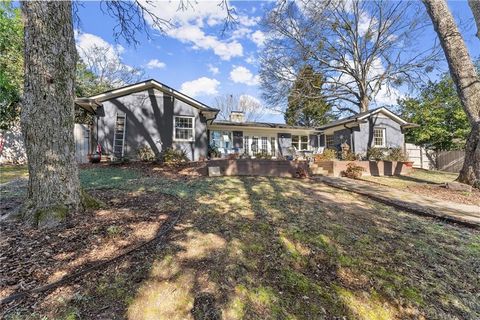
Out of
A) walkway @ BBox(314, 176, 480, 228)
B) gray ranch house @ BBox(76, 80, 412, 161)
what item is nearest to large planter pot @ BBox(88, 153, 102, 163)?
gray ranch house @ BBox(76, 80, 412, 161)

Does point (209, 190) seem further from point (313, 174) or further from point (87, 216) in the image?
point (313, 174)

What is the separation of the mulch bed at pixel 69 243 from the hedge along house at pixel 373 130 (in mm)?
14869

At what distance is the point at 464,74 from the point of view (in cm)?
761

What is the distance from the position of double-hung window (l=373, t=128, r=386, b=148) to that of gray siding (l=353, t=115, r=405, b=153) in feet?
0.64

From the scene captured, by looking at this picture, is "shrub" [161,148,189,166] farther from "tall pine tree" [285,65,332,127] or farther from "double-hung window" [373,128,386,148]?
"double-hung window" [373,128,386,148]

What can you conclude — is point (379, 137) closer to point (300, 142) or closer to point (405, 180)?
point (300, 142)

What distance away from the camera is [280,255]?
2920mm

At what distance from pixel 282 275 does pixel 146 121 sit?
11.1 meters

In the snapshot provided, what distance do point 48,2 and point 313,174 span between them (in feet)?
32.1

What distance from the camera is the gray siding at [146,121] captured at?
11.6 m

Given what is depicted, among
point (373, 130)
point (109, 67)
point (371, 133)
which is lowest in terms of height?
point (371, 133)

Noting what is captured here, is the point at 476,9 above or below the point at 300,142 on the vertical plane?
above

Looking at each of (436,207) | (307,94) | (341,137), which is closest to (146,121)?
(436,207)

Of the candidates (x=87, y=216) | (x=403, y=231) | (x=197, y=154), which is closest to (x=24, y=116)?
(x=87, y=216)
